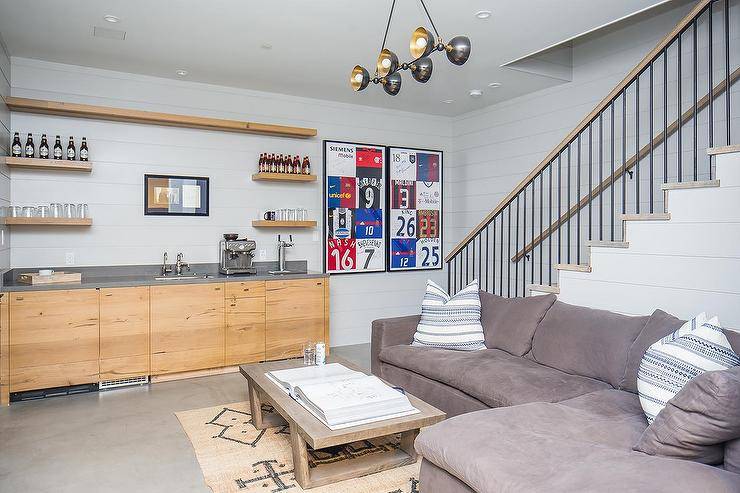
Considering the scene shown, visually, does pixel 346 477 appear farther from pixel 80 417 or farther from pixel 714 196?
pixel 714 196

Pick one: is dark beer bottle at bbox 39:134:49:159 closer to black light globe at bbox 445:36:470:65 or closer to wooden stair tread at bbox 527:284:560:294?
black light globe at bbox 445:36:470:65

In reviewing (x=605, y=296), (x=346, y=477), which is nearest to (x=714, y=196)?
(x=605, y=296)

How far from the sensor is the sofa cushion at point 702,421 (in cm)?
181

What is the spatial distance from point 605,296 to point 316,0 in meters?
2.81

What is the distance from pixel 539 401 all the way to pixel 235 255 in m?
3.45

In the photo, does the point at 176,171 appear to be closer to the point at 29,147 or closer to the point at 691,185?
the point at 29,147

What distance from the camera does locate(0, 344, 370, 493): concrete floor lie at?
2.77 metres

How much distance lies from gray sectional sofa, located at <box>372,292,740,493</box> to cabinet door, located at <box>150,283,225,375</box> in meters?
1.60

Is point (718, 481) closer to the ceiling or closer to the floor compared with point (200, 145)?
closer to the floor

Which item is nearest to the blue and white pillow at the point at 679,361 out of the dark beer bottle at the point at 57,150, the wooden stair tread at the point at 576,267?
the wooden stair tread at the point at 576,267

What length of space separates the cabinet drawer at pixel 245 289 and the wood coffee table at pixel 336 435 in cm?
178

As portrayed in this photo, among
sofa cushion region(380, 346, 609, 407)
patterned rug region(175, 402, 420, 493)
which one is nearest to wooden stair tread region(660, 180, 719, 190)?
sofa cushion region(380, 346, 609, 407)

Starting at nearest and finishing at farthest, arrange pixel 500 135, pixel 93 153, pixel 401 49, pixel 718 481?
pixel 718 481, pixel 401 49, pixel 93 153, pixel 500 135

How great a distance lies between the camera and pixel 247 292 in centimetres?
505
